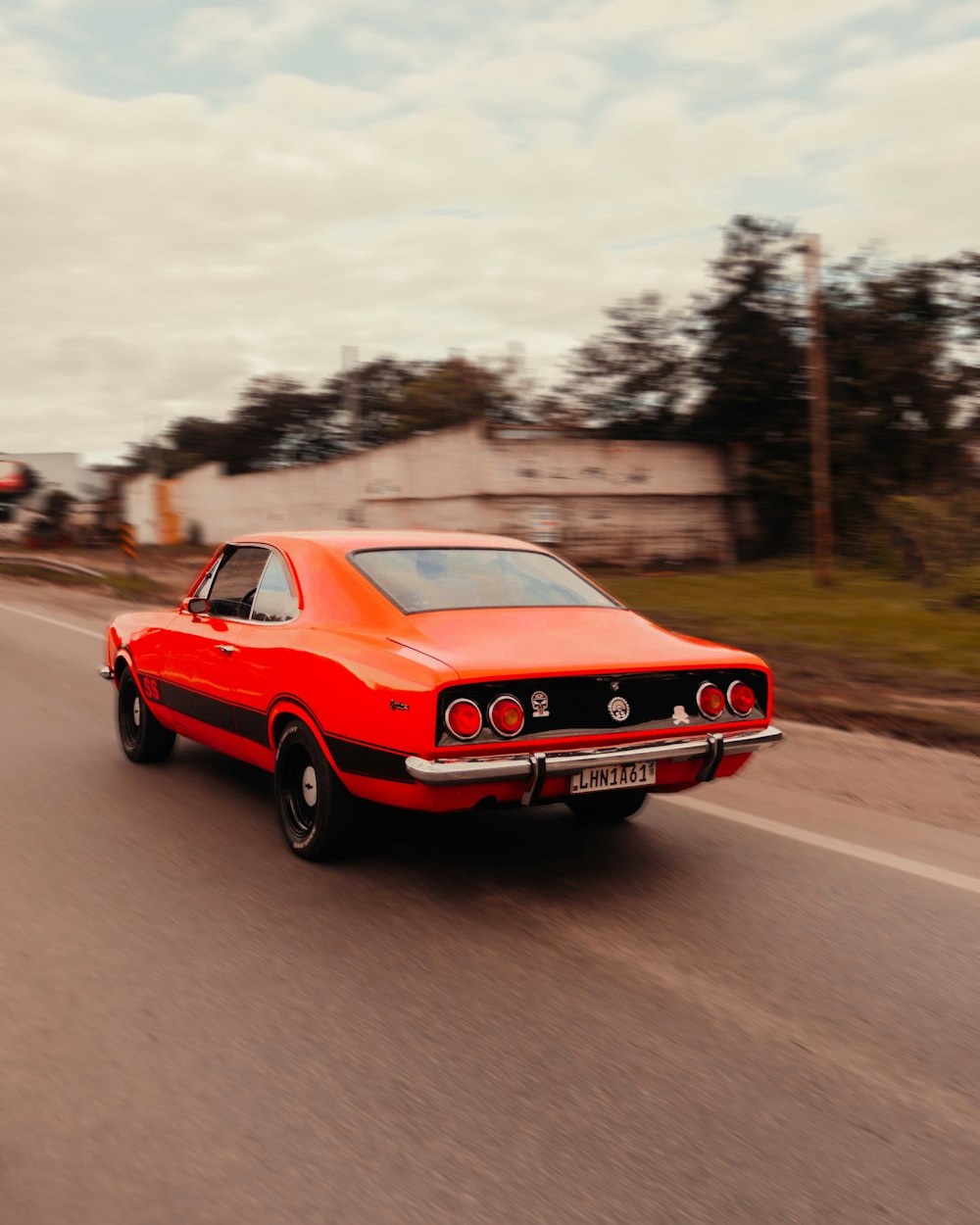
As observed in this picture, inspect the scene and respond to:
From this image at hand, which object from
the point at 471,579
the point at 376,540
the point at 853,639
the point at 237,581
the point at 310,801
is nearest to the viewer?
the point at 310,801

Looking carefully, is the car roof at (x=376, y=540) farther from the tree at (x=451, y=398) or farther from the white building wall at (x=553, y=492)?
the tree at (x=451, y=398)

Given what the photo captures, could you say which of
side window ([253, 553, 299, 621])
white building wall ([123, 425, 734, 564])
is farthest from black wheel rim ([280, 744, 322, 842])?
white building wall ([123, 425, 734, 564])

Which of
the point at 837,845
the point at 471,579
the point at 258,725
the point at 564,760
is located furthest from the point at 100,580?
the point at 564,760

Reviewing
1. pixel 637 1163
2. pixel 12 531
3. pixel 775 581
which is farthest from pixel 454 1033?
pixel 12 531

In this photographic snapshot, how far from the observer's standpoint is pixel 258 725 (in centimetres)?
573

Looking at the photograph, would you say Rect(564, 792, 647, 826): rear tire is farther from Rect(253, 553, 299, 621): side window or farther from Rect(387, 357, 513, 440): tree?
Rect(387, 357, 513, 440): tree

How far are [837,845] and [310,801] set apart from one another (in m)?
2.40

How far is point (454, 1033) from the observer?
11.8 ft

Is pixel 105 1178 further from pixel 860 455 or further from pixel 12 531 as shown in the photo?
pixel 12 531

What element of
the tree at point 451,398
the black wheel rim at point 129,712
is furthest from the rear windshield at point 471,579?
the tree at point 451,398

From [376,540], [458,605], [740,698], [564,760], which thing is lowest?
[564,760]

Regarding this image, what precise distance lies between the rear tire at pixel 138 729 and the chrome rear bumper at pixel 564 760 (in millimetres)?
3276

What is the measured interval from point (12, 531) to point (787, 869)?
47844 mm

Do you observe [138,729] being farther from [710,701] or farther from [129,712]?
[710,701]
